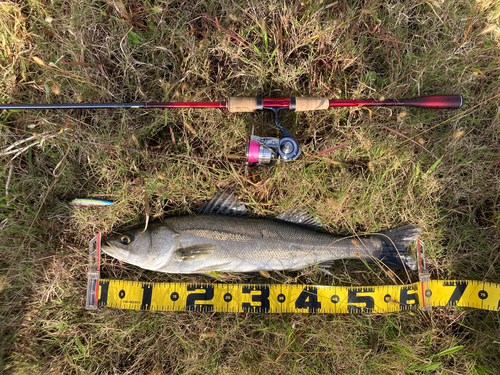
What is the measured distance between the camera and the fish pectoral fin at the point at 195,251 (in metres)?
2.90

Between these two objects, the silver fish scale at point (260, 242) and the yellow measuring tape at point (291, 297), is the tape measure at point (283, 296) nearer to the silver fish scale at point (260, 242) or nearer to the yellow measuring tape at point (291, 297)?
the yellow measuring tape at point (291, 297)

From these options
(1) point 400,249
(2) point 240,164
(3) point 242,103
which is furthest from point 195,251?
(1) point 400,249

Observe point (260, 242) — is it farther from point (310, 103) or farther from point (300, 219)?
point (310, 103)

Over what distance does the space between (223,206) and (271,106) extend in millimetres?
1192

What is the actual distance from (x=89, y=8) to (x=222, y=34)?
1.50 metres

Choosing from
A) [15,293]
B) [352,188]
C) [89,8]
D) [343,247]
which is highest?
[89,8]

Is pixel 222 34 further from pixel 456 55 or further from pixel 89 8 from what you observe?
pixel 456 55

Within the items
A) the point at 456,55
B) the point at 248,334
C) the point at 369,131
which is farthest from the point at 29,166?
the point at 456,55

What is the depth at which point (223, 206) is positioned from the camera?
3.10 metres

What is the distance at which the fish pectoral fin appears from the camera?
2.90 metres

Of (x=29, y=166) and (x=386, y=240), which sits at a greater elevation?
(x=29, y=166)

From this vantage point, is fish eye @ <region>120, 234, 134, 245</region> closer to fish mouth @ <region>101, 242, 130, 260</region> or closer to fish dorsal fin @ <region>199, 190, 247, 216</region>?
fish mouth @ <region>101, 242, 130, 260</region>

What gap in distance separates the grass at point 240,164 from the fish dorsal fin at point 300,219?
0.09 metres

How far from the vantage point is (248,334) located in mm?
Result: 3025
